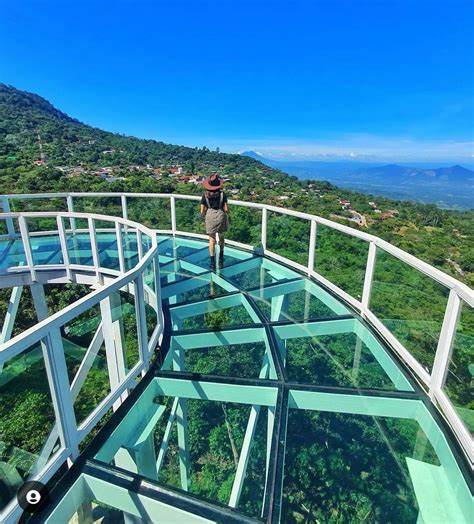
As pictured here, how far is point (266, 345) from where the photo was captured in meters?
3.47

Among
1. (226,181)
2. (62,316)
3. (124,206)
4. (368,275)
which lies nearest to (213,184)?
(368,275)

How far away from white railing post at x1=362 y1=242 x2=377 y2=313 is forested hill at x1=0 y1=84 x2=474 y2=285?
0.88 metres

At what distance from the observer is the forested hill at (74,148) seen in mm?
34906

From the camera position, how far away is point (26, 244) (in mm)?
6020

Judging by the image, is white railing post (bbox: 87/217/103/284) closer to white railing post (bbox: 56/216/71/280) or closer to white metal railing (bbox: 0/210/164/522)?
white railing post (bbox: 56/216/71/280)

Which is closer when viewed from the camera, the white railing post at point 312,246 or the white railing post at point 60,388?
the white railing post at point 60,388

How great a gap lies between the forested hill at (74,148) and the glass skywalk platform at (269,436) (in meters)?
32.7

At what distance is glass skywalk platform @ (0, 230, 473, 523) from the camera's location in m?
1.92

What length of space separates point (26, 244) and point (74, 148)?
4242cm

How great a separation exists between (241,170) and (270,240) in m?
30.9

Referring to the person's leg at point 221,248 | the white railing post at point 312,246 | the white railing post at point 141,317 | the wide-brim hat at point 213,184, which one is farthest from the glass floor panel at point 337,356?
the wide-brim hat at point 213,184

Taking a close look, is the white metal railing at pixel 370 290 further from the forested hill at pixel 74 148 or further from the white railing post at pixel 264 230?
the forested hill at pixel 74 148

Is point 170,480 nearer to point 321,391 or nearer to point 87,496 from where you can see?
point 87,496

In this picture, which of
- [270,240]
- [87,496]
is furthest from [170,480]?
[270,240]
